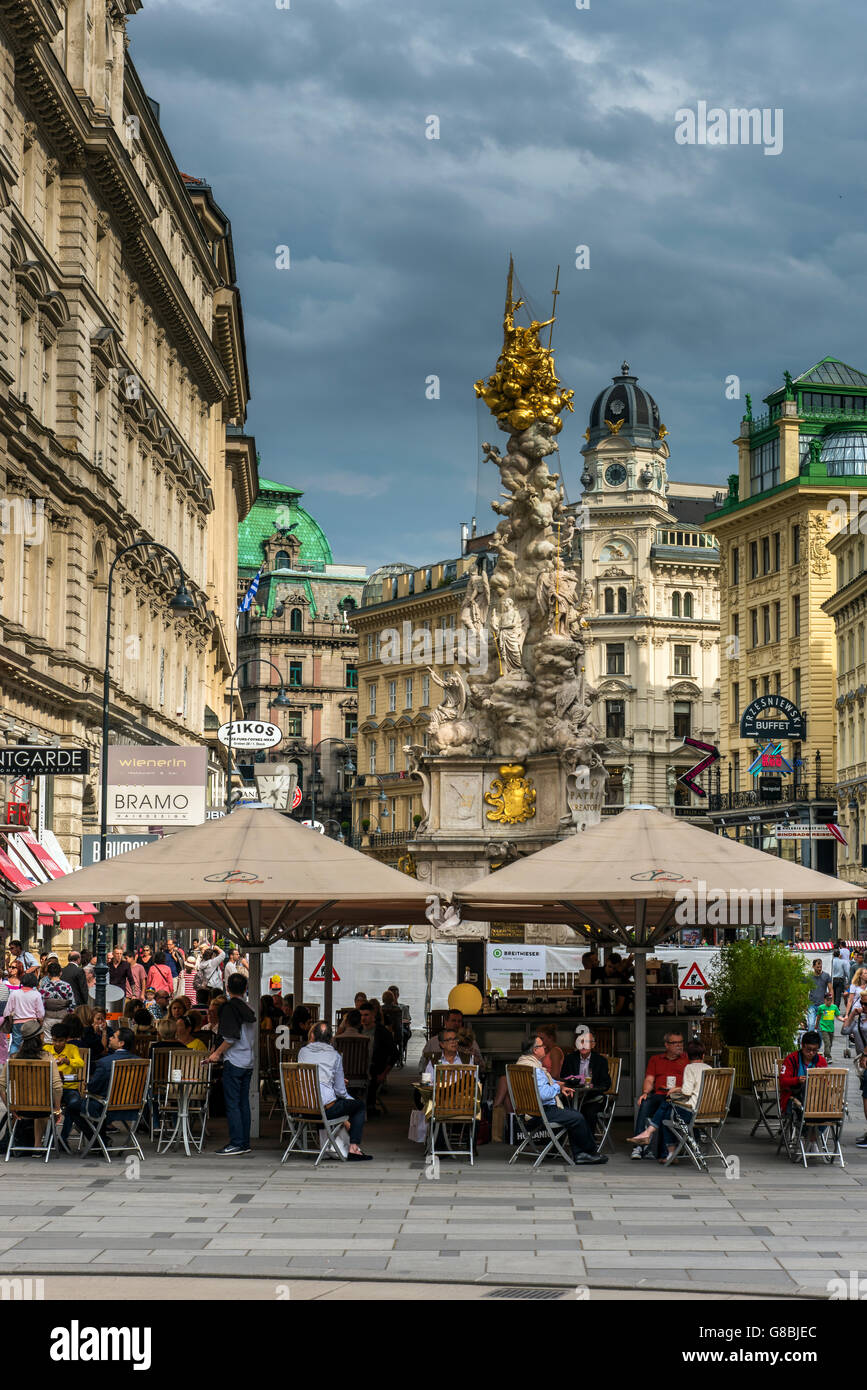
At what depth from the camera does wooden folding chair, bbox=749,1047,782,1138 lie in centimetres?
2009

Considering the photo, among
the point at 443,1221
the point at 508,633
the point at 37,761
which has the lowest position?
the point at 443,1221

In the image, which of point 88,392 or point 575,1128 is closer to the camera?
point 575,1128

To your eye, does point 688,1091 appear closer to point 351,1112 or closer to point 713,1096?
point 713,1096

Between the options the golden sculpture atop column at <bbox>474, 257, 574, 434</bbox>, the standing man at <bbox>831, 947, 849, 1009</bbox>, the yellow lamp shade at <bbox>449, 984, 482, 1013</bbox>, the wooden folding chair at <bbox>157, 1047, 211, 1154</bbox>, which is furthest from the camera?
the golden sculpture atop column at <bbox>474, 257, 574, 434</bbox>

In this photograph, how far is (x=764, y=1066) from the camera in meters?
20.5

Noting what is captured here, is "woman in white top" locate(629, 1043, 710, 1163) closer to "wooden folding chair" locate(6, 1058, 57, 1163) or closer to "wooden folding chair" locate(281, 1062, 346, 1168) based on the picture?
"wooden folding chair" locate(281, 1062, 346, 1168)

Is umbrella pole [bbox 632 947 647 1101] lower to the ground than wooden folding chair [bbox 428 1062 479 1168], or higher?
higher

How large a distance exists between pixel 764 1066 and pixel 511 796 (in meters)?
24.8

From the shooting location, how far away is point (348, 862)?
18.0m

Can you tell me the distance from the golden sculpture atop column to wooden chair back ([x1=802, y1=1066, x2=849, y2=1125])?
32.4 meters

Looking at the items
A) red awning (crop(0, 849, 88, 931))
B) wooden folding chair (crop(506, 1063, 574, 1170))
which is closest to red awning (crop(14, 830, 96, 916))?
red awning (crop(0, 849, 88, 931))

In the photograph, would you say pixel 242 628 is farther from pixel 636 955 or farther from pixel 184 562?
pixel 636 955

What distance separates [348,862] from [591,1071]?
3209 millimetres

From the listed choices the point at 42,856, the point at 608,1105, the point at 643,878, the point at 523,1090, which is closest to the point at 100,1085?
the point at 523,1090
